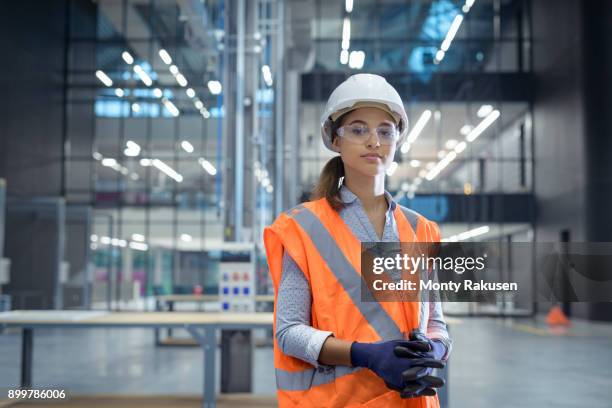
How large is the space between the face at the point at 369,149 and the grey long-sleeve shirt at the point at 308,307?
61 mm

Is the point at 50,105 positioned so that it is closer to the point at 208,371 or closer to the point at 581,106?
the point at 581,106

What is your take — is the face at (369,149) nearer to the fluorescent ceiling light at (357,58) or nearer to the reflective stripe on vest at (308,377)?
the reflective stripe on vest at (308,377)

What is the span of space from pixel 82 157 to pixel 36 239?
3308 mm

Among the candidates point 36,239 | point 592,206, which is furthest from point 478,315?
point 36,239

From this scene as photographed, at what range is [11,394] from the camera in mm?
5363

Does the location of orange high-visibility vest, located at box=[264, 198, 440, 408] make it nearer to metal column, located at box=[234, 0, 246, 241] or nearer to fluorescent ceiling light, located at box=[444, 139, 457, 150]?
metal column, located at box=[234, 0, 246, 241]

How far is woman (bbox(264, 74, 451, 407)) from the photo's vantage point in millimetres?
1037

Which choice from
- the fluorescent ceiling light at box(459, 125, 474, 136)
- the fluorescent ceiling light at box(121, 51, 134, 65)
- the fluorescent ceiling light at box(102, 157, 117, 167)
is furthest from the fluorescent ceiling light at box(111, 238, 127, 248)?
the fluorescent ceiling light at box(459, 125, 474, 136)

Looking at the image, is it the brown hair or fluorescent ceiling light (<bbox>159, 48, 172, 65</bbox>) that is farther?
fluorescent ceiling light (<bbox>159, 48, 172, 65</bbox>)

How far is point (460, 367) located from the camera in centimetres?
861

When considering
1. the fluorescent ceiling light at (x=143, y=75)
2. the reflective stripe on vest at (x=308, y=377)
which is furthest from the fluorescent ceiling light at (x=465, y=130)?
the reflective stripe on vest at (x=308, y=377)

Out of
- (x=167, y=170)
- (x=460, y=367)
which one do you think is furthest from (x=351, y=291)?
(x=167, y=170)

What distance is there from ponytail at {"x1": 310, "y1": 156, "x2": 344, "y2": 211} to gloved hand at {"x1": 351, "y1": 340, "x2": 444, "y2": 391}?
0.97 feet

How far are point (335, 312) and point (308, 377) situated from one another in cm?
13
